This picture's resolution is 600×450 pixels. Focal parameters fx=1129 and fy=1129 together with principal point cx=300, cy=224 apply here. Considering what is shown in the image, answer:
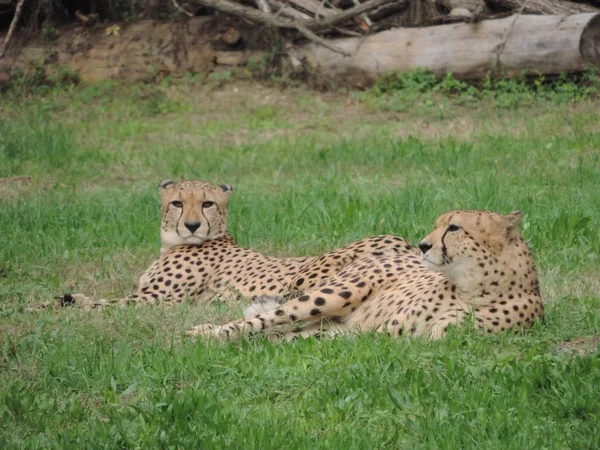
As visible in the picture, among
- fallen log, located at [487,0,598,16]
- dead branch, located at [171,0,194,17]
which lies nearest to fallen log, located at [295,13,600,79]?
fallen log, located at [487,0,598,16]

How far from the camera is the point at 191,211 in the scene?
7.25 m

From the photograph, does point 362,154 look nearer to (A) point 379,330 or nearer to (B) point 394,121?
(B) point 394,121

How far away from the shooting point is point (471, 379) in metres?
4.56

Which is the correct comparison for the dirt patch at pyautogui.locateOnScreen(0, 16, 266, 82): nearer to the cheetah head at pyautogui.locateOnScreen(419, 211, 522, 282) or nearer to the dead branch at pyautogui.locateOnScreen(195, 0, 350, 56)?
the dead branch at pyautogui.locateOnScreen(195, 0, 350, 56)

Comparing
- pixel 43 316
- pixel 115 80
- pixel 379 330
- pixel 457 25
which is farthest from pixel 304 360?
pixel 115 80

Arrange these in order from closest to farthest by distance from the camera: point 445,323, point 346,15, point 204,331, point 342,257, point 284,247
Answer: point 445,323, point 204,331, point 342,257, point 284,247, point 346,15

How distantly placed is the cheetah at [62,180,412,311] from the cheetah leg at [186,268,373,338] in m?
0.41

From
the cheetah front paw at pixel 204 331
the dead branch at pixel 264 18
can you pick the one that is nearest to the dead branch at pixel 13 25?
the dead branch at pixel 264 18

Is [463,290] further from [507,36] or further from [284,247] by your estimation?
[507,36]

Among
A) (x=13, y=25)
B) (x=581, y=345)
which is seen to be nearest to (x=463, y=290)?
(x=581, y=345)

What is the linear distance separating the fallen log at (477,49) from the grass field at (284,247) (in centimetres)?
40

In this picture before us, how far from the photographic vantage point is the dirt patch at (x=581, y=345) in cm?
497

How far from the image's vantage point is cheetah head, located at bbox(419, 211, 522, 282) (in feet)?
17.5

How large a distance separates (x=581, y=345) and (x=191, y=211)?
Answer: 2968 millimetres
